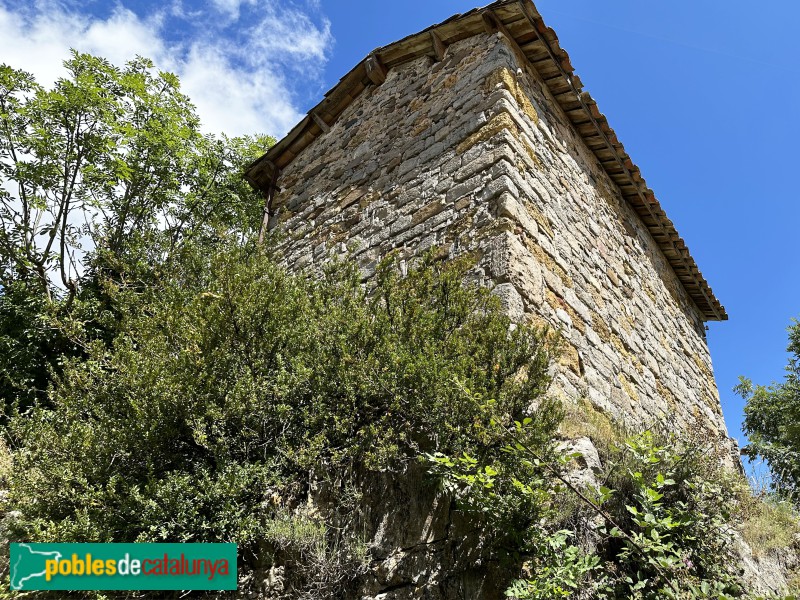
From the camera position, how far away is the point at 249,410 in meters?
2.89

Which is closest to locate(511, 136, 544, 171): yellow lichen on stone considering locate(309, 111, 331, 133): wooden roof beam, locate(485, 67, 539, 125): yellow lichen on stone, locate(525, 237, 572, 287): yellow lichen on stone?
locate(485, 67, 539, 125): yellow lichen on stone

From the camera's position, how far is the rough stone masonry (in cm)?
415

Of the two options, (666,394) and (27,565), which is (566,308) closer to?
(666,394)

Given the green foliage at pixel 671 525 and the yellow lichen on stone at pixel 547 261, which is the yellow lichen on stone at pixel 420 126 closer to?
the yellow lichen on stone at pixel 547 261

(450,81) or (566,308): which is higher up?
(450,81)

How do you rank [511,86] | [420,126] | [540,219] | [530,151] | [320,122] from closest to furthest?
[540,219]
[530,151]
[511,86]
[420,126]
[320,122]

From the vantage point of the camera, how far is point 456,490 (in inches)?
102

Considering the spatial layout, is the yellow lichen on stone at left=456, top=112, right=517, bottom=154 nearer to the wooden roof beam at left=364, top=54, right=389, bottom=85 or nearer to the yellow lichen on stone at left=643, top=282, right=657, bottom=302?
the wooden roof beam at left=364, top=54, right=389, bottom=85

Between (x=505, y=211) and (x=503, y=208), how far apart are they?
3 cm

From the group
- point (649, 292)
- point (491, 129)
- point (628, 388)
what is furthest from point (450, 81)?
point (649, 292)

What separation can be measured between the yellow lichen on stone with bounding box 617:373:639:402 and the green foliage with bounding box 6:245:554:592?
194cm

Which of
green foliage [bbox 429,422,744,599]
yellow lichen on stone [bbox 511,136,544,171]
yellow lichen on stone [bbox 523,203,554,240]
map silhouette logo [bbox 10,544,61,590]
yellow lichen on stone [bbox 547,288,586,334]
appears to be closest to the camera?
green foliage [bbox 429,422,744,599]

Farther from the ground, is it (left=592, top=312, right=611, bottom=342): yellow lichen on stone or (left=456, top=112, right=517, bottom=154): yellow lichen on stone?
(left=456, top=112, right=517, bottom=154): yellow lichen on stone

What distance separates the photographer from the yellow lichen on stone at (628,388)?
15.9ft
